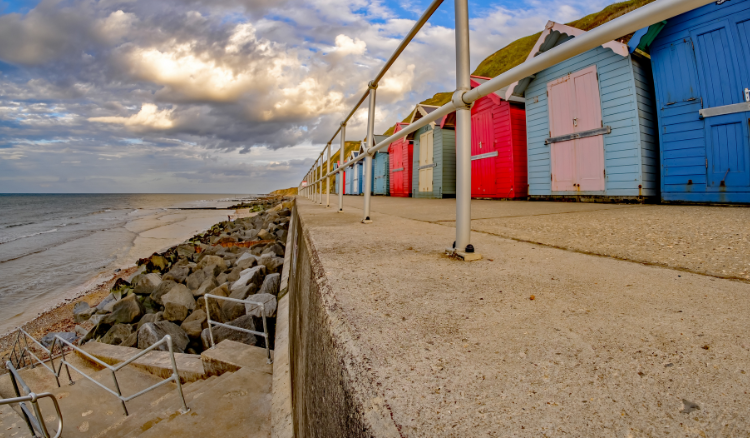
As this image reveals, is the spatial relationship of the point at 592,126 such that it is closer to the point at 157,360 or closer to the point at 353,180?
the point at 157,360

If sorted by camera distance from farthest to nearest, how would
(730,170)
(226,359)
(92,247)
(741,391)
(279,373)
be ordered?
(92,247)
(730,170)
(226,359)
(279,373)
(741,391)

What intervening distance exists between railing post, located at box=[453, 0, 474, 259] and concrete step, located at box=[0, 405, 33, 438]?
170 inches

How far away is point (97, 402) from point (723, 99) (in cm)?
880

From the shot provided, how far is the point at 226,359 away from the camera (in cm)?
307

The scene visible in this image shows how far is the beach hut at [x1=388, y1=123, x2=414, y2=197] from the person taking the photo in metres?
14.5

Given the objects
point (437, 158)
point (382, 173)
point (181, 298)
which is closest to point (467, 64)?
point (181, 298)

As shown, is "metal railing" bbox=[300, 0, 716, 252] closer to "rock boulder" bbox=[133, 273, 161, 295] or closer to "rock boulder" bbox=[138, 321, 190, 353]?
"rock boulder" bbox=[138, 321, 190, 353]

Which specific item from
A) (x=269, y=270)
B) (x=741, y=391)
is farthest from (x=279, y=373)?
(x=269, y=270)

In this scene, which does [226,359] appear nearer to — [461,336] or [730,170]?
[461,336]

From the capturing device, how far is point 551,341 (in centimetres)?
75

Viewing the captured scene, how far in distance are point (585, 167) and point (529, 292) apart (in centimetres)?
674

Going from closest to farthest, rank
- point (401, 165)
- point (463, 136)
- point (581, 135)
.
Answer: point (463, 136) → point (581, 135) → point (401, 165)

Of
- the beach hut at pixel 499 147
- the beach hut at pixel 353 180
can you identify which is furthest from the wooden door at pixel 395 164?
the beach hut at pixel 499 147

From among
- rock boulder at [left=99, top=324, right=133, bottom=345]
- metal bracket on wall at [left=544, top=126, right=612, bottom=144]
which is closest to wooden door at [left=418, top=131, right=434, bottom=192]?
metal bracket on wall at [left=544, top=126, right=612, bottom=144]
